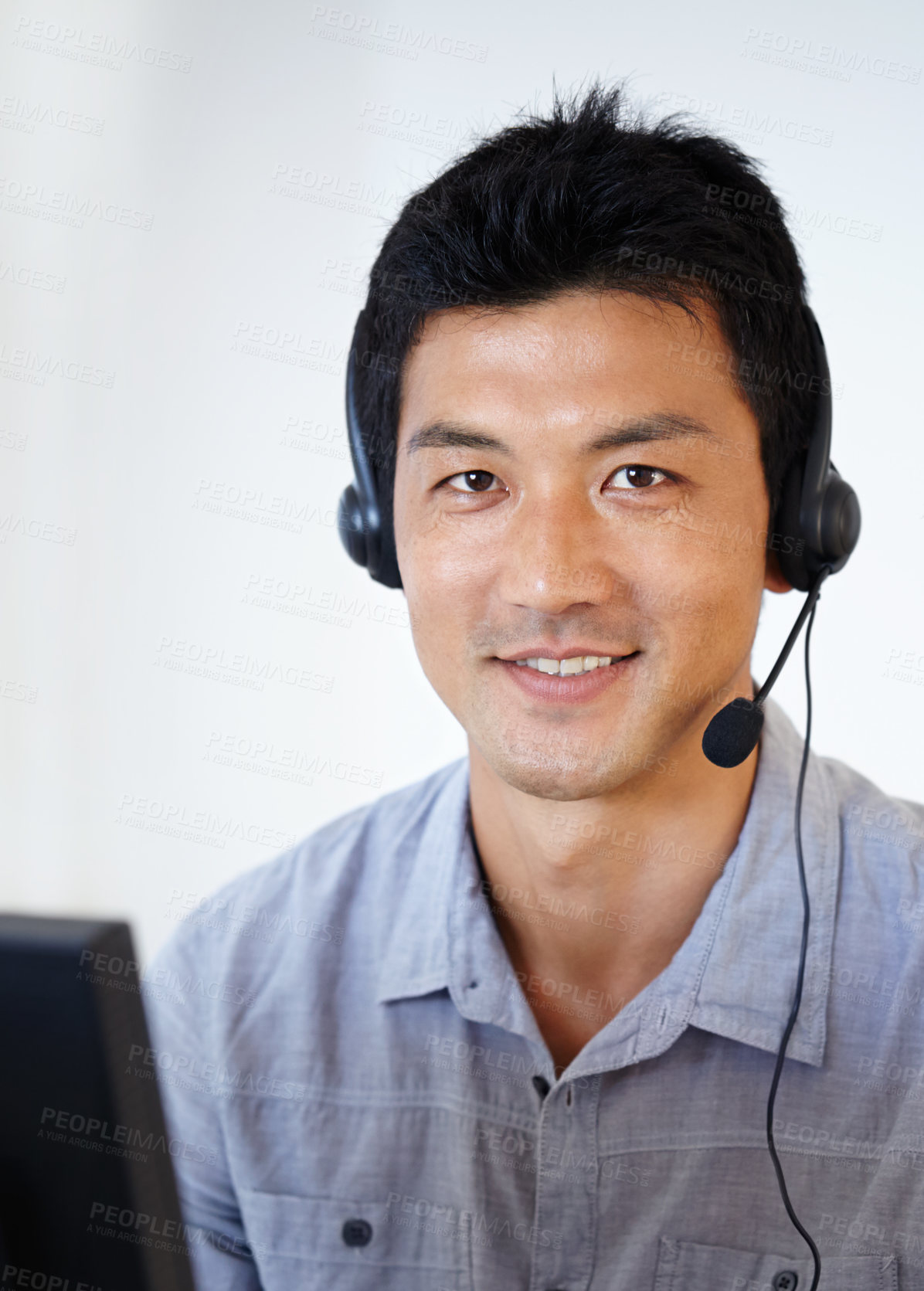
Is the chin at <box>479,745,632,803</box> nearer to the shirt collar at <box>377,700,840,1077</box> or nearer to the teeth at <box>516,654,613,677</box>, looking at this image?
the teeth at <box>516,654,613,677</box>

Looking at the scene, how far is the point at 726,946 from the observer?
1.20m

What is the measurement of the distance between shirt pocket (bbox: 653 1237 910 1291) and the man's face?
0.50 meters

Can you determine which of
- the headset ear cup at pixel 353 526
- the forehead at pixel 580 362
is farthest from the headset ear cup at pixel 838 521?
the headset ear cup at pixel 353 526

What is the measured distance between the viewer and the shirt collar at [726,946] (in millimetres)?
1162

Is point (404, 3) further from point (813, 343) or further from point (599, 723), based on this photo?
point (599, 723)

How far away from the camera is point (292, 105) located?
1.83 metres

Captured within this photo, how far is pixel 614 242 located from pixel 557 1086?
881mm

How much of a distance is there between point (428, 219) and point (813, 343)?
17.4 inches

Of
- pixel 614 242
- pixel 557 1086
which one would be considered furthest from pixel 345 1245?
pixel 614 242

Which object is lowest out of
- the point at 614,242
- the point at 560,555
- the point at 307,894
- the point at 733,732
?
the point at 307,894

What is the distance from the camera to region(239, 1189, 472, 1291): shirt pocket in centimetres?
119

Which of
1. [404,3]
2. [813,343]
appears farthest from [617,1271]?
[404,3]

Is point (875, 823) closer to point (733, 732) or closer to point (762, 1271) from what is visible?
point (733, 732)

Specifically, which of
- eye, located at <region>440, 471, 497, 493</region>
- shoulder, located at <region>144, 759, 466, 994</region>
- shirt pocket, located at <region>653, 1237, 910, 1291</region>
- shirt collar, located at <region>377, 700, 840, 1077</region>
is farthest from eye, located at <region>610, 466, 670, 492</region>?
shirt pocket, located at <region>653, 1237, 910, 1291</region>
